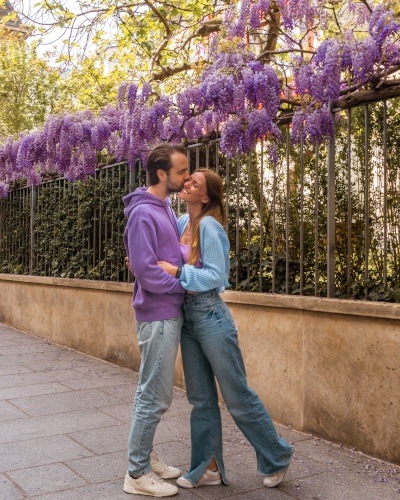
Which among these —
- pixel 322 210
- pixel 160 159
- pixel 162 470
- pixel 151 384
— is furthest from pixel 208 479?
pixel 322 210

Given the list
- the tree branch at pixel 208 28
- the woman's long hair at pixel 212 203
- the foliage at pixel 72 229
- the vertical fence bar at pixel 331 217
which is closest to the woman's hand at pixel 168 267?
the woman's long hair at pixel 212 203

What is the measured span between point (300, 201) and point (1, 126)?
13.2 m

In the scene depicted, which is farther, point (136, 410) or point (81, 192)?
point (81, 192)

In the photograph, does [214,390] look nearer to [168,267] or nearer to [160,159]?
[168,267]

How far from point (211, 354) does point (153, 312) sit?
39cm

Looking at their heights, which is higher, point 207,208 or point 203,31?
point 203,31

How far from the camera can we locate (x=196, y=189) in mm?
3141

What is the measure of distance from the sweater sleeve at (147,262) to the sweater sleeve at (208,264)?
78 millimetres

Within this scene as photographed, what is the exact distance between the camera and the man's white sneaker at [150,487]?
304 centimetres

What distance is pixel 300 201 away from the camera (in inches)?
185

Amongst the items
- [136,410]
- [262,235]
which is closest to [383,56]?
[262,235]

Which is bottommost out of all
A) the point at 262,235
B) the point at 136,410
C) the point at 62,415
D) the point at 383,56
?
the point at 62,415

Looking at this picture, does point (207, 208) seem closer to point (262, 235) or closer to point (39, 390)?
point (262, 235)

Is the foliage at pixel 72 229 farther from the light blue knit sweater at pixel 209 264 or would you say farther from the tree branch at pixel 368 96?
the light blue knit sweater at pixel 209 264
